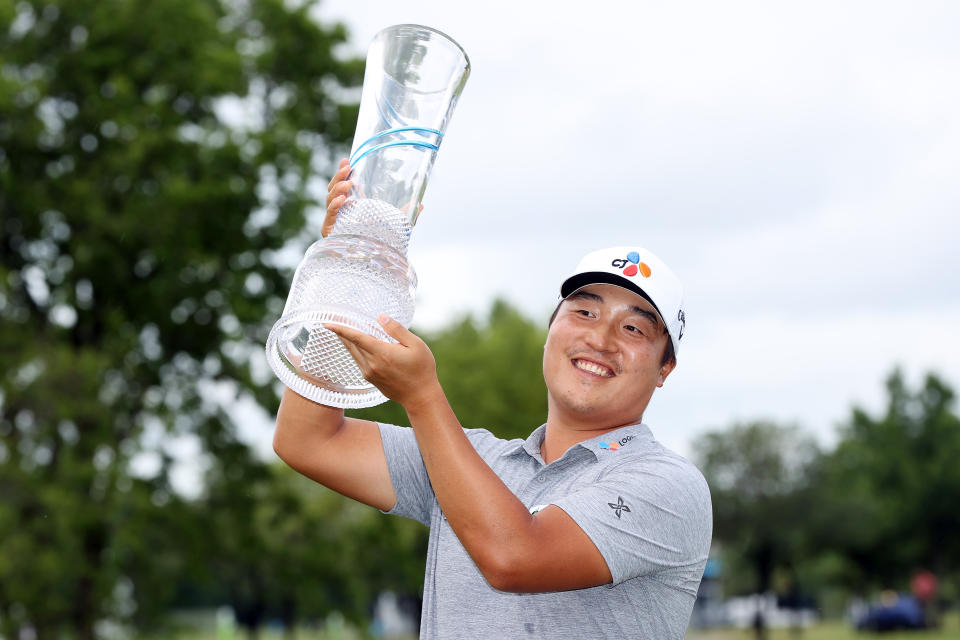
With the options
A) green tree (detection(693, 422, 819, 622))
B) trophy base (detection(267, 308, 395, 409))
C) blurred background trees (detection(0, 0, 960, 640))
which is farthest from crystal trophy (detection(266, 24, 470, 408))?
green tree (detection(693, 422, 819, 622))

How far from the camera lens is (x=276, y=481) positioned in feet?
93.0

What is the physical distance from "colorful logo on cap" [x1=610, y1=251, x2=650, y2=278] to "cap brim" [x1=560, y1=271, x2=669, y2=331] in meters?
0.03

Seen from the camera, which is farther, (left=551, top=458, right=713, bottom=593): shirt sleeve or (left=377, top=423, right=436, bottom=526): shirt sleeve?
(left=377, top=423, right=436, bottom=526): shirt sleeve

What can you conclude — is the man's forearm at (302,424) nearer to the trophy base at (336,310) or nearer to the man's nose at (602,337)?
the trophy base at (336,310)

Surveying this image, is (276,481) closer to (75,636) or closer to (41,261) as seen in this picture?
(75,636)

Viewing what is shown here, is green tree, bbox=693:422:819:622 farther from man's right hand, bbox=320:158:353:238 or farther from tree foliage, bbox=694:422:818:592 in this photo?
man's right hand, bbox=320:158:353:238

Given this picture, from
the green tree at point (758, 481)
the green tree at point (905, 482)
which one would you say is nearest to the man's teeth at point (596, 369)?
the green tree at point (758, 481)

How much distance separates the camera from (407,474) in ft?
13.3

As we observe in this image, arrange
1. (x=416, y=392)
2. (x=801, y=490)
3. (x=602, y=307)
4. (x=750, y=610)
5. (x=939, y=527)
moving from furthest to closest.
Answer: (x=750, y=610) → (x=939, y=527) → (x=801, y=490) → (x=602, y=307) → (x=416, y=392)

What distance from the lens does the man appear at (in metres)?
3.06

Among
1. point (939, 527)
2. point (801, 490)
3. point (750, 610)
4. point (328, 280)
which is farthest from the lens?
point (750, 610)

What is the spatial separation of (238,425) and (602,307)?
2514 centimetres

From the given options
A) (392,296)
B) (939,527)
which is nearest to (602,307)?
(392,296)

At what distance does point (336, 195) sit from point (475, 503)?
1.32 m
